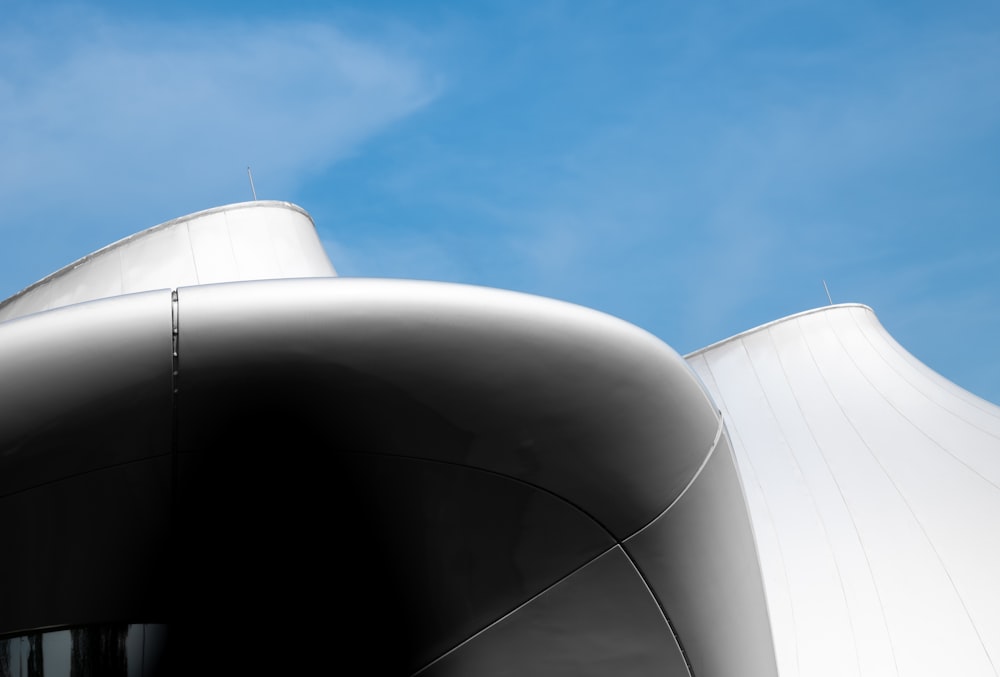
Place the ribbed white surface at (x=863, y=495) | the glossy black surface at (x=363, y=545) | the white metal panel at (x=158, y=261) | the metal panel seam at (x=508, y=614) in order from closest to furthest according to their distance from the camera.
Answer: the glossy black surface at (x=363, y=545) → the metal panel seam at (x=508, y=614) → the white metal panel at (x=158, y=261) → the ribbed white surface at (x=863, y=495)

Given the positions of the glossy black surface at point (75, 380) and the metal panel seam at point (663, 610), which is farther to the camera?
the metal panel seam at point (663, 610)

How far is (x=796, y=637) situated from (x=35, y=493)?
8316 mm

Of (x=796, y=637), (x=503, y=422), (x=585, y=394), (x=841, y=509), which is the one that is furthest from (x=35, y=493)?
(x=841, y=509)

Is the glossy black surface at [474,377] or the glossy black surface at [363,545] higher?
the glossy black surface at [474,377]

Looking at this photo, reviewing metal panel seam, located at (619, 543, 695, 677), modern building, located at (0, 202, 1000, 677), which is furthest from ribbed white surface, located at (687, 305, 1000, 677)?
metal panel seam, located at (619, 543, 695, 677)

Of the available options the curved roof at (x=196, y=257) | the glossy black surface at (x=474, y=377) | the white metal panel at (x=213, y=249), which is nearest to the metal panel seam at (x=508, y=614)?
the glossy black surface at (x=474, y=377)

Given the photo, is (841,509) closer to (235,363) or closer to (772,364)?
(772,364)

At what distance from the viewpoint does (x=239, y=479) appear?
4.27 m

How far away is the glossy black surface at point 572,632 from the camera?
493 cm

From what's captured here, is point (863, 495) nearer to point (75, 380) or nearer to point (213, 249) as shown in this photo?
point (213, 249)

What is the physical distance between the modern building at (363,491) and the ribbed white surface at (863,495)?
16.3ft

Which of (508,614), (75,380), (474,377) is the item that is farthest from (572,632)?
(75,380)

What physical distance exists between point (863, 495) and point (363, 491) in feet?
27.9

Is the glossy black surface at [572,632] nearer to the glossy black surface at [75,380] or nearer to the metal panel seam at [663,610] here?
the metal panel seam at [663,610]
